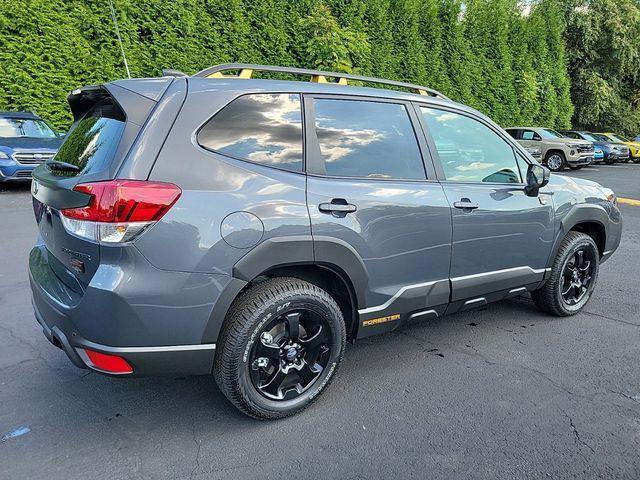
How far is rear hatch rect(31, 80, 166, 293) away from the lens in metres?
2.19

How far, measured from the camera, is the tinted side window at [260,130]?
7.86 ft

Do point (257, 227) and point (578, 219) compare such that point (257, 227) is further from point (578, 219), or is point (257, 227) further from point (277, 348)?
point (578, 219)

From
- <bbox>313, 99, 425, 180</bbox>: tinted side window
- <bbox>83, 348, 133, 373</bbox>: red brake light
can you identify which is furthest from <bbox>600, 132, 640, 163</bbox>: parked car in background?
<bbox>83, 348, 133, 373</bbox>: red brake light

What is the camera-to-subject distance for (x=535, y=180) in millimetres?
3576

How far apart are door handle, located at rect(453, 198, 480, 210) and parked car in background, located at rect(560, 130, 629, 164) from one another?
20.3 metres

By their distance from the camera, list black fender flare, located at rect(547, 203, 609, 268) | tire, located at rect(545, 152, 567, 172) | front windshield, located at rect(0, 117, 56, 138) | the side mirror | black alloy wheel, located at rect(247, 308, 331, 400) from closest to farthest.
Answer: black alloy wheel, located at rect(247, 308, 331, 400) → the side mirror → black fender flare, located at rect(547, 203, 609, 268) → front windshield, located at rect(0, 117, 56, 138) → tire, located at rect(545, 152, 567, 172)

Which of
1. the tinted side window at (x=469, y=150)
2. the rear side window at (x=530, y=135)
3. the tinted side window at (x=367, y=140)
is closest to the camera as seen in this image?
the tinted side window at (x=367, y=140)

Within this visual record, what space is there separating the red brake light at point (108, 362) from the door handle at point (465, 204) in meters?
2.16

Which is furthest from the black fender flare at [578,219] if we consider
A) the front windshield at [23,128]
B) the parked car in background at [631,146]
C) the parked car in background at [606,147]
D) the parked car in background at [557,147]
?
the parked car in background at [631,146]

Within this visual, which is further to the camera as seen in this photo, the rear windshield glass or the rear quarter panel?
the rear windshield glass

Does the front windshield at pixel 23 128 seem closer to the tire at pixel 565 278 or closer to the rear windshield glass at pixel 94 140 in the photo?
the rear windshield glass at pixel 94 140

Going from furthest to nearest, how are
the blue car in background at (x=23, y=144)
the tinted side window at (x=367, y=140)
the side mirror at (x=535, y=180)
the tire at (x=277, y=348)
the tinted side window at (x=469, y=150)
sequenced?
1. the blue car in background at (x=23, y=144)
2. the side mirror at (x=535, y=180)
3. the tinted side window at (x=469, y=150)
4. the tinted side window at (x=367, y=140)
5. the tire at (x=277, y=348)

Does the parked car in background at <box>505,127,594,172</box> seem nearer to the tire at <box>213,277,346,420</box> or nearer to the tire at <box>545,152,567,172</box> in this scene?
the tire at <box>545,152,567,172</box>

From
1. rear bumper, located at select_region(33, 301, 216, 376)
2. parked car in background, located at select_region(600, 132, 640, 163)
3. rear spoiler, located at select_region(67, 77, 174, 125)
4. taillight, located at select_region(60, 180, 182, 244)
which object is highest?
rear spoiler, located at select_region(67, 77, 174, 125)
